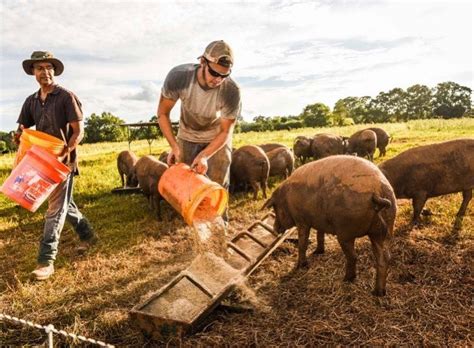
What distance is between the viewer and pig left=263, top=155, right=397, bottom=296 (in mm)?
3566

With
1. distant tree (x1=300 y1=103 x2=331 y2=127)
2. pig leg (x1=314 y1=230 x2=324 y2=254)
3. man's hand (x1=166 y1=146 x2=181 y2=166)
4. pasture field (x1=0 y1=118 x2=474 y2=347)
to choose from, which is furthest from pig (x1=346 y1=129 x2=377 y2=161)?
distant tree (x1=300 y1=103 x2=331 y2=127)

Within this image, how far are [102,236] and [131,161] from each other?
454cm

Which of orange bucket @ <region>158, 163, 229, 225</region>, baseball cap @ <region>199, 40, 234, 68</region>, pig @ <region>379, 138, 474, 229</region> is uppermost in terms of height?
baseball cap @ <region>199, 40, 234, 68</region>

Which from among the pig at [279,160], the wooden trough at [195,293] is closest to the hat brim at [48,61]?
the wooden trough at [195,293]

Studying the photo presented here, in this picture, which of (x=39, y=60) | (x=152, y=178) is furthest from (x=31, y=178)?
(x=152, y=178)

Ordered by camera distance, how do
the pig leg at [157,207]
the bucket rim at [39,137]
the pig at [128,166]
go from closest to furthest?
the bucket rim at [39,137] < the pig leg at [157,207] < the pig at [128,166]

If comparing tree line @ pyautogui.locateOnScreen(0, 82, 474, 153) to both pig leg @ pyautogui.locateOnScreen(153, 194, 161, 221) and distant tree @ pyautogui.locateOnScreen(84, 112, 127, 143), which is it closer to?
distant tree @ pyautogui.locateOnScreen(84, 112, 127, 143)

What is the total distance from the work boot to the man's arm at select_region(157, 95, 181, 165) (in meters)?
2.09

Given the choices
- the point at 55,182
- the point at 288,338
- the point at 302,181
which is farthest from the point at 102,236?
the point at 288,338

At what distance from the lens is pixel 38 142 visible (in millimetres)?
4277

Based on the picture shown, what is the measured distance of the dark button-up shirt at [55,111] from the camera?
4777 mm

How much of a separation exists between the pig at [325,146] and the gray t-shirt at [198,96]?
9502 millimetres

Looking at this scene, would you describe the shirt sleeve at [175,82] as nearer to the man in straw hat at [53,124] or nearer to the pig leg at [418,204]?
the man in straw hat at [53,124]

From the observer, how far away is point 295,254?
5.04 m
